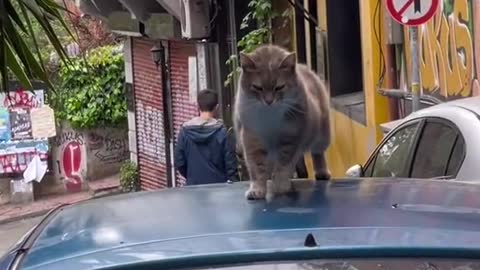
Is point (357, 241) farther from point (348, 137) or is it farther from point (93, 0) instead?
point (93, 0)

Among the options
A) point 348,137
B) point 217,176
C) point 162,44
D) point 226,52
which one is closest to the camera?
point 217,176

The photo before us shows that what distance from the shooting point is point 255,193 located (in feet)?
12.6

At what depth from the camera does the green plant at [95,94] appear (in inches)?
887

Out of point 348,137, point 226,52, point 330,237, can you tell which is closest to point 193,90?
point 226,52

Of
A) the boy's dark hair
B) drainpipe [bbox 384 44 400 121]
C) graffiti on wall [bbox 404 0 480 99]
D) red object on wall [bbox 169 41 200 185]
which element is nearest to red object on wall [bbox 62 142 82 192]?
red object on wall [bbox 169 41 200 185]

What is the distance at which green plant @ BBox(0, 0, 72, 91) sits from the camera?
5145 millimetres

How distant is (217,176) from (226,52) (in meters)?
7.26

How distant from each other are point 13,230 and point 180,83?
12.3ft

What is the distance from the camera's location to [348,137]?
13.2 metres

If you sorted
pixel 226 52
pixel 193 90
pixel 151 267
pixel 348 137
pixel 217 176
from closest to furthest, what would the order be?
pixel 151 267, pixel 217 176, pixel 348 137, pixel 226 52, pixel 193 90

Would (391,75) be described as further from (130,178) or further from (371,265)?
(130,178)

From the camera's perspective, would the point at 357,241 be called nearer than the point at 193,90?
Yes

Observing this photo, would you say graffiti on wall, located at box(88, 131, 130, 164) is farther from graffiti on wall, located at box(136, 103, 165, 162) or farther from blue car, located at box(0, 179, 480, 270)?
blue car, located at box(0, 179, 480, 270)

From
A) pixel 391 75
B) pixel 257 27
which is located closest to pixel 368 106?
pixel 391 75
